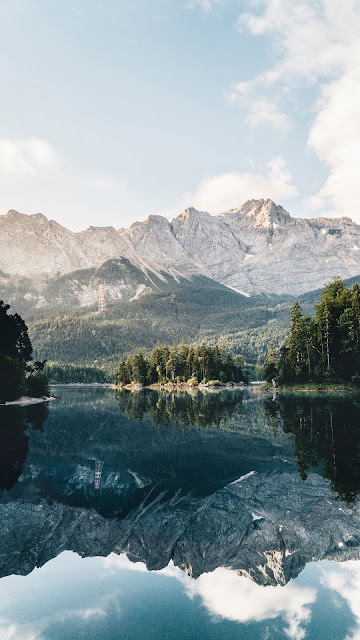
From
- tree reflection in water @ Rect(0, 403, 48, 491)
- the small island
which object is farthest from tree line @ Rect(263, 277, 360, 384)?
tree reflection in water @ Rect(0, 403, 48, 491)

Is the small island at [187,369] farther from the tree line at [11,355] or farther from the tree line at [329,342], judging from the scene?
the tree line at [11,355]

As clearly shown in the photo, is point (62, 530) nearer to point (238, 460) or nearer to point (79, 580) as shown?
point (79, 580)

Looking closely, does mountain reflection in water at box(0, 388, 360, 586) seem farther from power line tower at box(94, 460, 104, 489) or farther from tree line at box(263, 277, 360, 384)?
tree line at box(263, 277, 360, 384)

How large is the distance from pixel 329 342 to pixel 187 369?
258 ft

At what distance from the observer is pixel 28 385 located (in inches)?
3723

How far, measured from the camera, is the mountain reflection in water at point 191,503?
10.4 meters

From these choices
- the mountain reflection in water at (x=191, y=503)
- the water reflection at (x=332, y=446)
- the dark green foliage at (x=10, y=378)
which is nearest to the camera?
the mountain reflection in water at (x=191, y=503)

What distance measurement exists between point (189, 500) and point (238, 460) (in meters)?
7.60

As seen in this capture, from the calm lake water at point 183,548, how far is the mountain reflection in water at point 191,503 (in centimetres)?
5

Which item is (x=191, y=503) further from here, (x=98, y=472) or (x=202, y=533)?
(x=98, y=472)

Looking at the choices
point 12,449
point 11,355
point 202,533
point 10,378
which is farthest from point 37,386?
point 202,533

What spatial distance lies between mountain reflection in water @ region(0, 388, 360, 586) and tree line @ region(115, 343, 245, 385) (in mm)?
124041

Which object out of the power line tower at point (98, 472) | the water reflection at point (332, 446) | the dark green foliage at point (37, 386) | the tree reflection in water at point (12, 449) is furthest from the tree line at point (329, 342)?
the power line tower at point (98, 472)

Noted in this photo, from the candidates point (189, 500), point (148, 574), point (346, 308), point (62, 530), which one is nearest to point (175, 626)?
point (148, 574)
